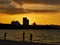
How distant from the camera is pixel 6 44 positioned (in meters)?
46.9

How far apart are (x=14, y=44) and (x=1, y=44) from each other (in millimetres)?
2277

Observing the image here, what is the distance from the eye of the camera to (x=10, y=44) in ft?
154

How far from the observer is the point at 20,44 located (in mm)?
46812

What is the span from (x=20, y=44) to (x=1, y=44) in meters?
3.30

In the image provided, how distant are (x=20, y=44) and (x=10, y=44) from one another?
1.77 m

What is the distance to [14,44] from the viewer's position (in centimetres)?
4697

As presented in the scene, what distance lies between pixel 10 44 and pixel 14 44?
0.70 m

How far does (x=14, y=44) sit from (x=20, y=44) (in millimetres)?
1070

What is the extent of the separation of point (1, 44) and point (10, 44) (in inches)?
63.0
